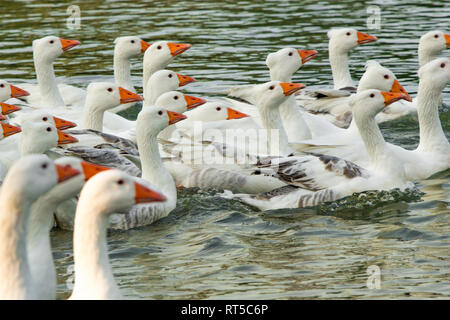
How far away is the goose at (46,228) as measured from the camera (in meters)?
6.36

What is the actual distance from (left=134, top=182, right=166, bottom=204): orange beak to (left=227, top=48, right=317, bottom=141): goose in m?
6.44

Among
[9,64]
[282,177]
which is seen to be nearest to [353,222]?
[282,177]

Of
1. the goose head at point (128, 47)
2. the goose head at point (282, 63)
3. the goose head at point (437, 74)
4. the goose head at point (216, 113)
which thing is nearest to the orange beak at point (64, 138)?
the goose head at point (216, 113)

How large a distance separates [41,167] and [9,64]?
13.1 metres

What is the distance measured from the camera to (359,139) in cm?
1205

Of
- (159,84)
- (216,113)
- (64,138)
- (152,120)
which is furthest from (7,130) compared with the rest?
(216,113)

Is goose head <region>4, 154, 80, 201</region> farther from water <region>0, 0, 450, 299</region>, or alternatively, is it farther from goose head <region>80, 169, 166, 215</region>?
water <region>0, 0, 450, 299</region>

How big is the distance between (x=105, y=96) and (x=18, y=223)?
6462 mm

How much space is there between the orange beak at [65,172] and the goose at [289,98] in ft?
21.6

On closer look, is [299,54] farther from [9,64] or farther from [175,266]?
[9,64]

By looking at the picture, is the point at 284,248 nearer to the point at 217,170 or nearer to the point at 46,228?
the point at 217,170

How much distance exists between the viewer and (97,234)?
5.96 m

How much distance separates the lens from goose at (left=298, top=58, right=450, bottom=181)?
11.4m

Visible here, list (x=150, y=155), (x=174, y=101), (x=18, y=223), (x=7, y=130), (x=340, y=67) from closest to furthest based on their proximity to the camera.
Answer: (x=18, y=223) < (x=150, y=155) < (x=7, y=130) < (x=174, y=101) < (x=340, y=67)
